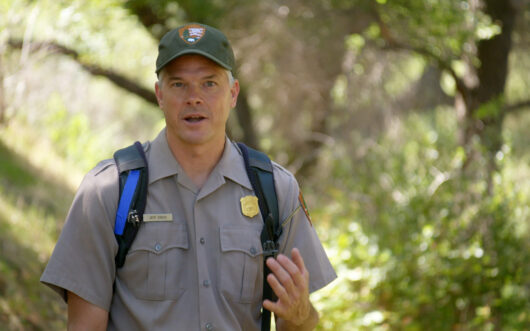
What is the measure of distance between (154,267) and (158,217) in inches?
7.5

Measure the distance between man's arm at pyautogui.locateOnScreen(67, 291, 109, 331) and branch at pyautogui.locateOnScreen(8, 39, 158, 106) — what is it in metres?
6.40

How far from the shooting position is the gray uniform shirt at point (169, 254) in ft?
8.26

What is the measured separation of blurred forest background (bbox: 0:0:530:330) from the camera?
5973mm

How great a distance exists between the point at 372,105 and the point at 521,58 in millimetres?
2413

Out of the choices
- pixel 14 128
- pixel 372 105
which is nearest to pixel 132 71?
pixel 14 128

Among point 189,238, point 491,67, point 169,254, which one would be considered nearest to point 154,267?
point 169,254

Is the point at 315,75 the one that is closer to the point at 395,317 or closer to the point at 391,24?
the point at 391,24

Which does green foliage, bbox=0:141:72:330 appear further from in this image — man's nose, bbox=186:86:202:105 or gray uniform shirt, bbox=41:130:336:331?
man's nose, bbox=186:86:202:105

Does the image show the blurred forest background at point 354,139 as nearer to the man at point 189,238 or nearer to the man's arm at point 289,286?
the man at point 189,238

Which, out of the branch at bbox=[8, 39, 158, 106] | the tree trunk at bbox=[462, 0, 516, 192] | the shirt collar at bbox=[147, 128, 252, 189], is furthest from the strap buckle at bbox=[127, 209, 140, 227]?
the branch at bbox=[8, 39, 158, 106]

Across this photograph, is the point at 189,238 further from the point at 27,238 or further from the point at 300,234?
the point at 27,238

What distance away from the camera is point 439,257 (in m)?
6.11

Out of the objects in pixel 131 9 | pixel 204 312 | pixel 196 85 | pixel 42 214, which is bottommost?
pixel 204 312

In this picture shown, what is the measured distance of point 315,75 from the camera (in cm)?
1108
